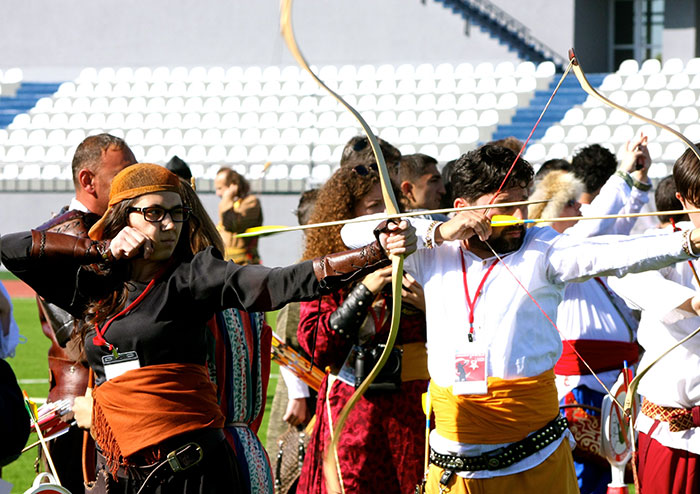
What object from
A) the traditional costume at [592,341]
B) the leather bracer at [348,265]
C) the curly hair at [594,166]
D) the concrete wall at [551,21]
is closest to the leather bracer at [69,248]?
the leather bracer at [348,265]

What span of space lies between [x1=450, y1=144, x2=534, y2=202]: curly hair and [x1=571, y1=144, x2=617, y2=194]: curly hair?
232cm

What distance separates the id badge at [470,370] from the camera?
268 cm

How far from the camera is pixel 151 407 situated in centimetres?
261

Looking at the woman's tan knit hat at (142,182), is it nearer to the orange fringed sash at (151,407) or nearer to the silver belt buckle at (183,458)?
the orange fringed sash at (151,407)

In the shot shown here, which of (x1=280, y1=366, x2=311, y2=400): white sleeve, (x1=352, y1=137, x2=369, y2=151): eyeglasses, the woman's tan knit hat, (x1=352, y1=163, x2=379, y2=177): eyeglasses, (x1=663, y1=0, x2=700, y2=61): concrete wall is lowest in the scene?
(x1=280, y1=366, x2=311, y2=400): white sleeve

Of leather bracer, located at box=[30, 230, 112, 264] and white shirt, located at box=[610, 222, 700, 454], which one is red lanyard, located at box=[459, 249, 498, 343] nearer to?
white shirt, located at box=[610, 222, 700, 454]

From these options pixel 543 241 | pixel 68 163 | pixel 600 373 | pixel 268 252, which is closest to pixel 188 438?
pixel 543 241

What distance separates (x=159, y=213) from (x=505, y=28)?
18460 millimetres

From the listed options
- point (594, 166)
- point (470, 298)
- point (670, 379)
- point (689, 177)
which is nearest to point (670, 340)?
point (670, 379)

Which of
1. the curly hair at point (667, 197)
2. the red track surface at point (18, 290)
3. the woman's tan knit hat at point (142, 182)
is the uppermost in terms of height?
the woman's tan knit hat at point (142, 182)

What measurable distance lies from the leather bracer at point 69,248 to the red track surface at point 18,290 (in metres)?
13.2

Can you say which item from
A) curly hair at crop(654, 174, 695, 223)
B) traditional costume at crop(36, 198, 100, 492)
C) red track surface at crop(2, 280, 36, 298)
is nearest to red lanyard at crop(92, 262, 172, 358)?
traditional costume at crop(36, 198, 100, 492)

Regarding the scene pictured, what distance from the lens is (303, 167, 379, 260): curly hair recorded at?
3533 mm

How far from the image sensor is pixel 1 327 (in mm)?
2703
